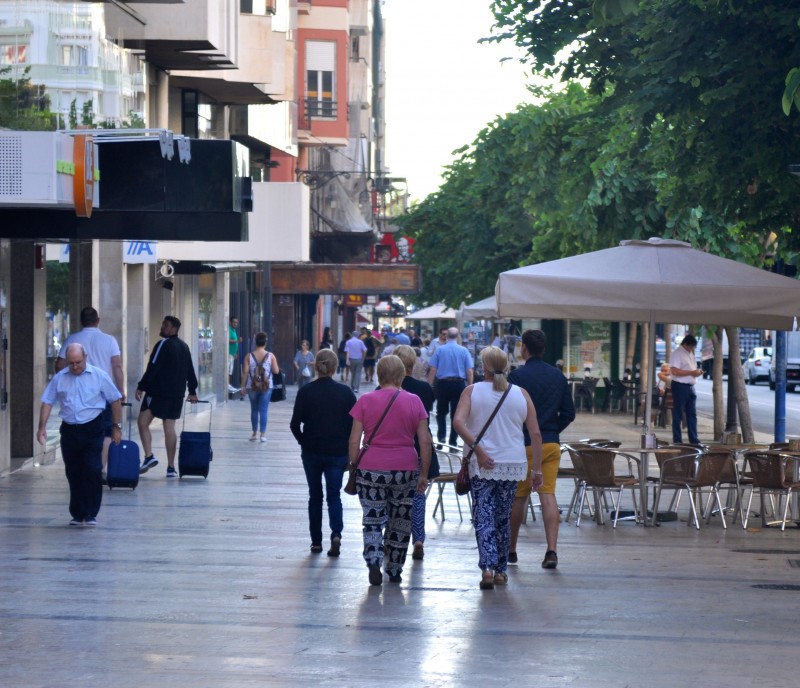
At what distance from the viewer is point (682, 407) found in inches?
963

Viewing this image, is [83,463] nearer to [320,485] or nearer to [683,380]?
[320,485]

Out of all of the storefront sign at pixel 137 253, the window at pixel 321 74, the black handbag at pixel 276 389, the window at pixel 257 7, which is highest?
the window at pixel 321 74

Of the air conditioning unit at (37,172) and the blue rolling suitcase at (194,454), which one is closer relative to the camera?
the air conditioning unit at (37,172)

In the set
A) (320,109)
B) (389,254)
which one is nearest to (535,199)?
(320,109)

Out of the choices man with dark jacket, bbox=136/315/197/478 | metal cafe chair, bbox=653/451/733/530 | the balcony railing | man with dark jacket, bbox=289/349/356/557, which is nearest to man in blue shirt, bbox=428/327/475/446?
man with dark jacket, bbox=136/315/197/478

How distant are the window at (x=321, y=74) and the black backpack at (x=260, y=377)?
101ft

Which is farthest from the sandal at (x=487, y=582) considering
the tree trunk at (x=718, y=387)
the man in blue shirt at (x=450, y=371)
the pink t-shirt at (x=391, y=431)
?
the tree trunk at (x=718, y=387)

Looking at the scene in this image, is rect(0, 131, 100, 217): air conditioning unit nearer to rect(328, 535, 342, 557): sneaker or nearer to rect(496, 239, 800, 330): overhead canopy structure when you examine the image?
rect(496, 239, 800, 330): overhead canopy structure

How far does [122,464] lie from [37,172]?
312 centimetres

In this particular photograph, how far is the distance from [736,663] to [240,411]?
84.1ft

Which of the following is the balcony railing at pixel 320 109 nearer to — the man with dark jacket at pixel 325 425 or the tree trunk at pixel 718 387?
the tree trunk at pixel 718 387

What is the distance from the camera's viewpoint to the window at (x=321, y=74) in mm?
53281

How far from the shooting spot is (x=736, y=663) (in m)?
8.07

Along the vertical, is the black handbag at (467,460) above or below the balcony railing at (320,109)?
below
